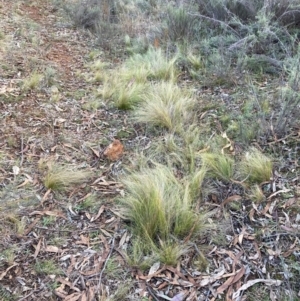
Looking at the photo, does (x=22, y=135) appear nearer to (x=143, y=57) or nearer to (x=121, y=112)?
(x=121, y=112)

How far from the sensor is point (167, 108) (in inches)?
125

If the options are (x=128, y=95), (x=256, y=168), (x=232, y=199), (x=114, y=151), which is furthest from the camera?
(x=128, y=95)

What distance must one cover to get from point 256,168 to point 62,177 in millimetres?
1366

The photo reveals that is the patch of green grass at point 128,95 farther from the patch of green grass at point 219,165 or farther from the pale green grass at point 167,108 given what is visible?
the patch of green grass at point 219,165

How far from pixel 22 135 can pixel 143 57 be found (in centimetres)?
202

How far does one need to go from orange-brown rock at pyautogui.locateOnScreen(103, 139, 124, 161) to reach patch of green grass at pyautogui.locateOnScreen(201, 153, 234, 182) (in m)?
0.68

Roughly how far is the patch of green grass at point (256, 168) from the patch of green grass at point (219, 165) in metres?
0.09

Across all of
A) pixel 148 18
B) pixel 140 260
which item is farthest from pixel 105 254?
pixel 148 18

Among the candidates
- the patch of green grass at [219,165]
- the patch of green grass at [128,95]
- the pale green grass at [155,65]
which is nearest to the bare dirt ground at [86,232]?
the patch of green grass at [128,95]

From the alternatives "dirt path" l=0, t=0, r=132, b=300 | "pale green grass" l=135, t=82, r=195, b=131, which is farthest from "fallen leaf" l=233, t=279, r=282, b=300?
"pale green grass" l=135, t=82, r=195, b=131

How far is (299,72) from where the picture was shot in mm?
2943

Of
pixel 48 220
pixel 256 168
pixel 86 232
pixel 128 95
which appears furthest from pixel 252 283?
pixel 128 95

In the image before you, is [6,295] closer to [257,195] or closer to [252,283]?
[252,283]

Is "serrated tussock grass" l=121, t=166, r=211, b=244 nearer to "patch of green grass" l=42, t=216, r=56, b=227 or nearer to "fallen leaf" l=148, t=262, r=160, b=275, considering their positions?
"fallen leaf" l=148, t=262, r=160, b=275
